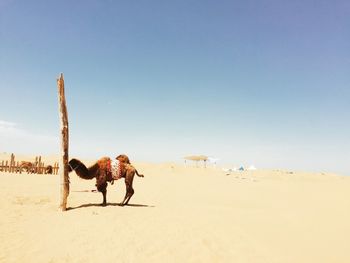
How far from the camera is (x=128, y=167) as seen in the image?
14859mm

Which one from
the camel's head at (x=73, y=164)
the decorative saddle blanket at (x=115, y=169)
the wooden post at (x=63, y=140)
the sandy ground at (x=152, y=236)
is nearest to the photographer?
the sandy ground at (x=152, y=236)

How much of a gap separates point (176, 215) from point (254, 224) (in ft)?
10.9

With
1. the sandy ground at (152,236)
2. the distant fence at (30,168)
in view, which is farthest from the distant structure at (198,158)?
the sandy ground at (152,236)

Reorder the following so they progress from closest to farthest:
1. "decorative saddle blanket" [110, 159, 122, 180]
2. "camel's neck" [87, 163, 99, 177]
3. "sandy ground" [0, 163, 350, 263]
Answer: "sandy ground" [0, 163, 350, 263]
"camel's neck" [87, 163, 99, 177]
"decorative saddle blanket" [110, 159, 122, 180]

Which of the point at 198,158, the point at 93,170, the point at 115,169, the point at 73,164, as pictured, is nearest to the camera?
the point at 73,164

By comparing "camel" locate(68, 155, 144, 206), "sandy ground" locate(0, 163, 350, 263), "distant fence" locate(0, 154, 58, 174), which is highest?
"distant fence" locate(0, 154, 58, 174)

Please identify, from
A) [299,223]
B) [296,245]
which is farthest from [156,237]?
[299,223]

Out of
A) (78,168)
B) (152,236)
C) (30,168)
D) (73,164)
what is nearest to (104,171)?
(78,168)

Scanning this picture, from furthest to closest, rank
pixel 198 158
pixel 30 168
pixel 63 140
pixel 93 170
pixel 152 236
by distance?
1. pixel 198 158
2. pixel 30 168
3. pixel 93 170
4. pixel 63 140
5. pixel 152 236

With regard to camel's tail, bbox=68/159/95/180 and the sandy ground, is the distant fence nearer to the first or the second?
the sandy ground

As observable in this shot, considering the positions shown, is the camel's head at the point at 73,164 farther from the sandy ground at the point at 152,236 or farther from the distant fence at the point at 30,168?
the distant fence at the point at 30,168

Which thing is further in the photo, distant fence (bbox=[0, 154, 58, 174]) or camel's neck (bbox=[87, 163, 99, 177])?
distant fence (bbox=[0, 154, 58, 174])

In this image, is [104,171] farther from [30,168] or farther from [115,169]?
[30,168]

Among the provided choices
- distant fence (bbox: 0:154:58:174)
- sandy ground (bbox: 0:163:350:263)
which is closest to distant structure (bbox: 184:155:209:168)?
distant fence (bbox: 0:154:58:174)
